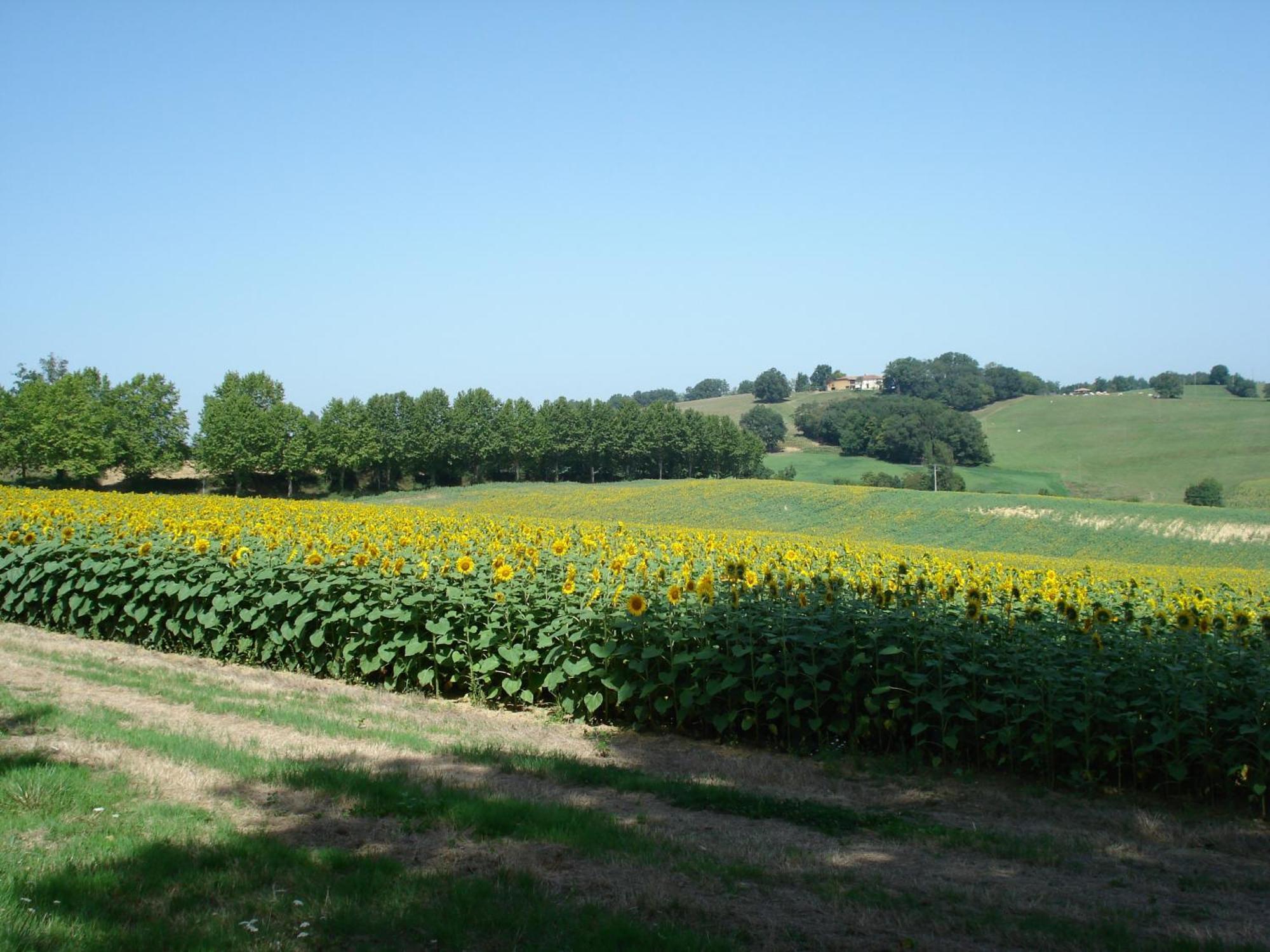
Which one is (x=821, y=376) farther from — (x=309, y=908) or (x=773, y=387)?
(x=309, y=908)

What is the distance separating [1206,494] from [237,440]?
228 ft

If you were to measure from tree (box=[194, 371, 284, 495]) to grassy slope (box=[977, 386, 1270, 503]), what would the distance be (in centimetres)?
6296

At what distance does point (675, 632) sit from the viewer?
8484 millimetres

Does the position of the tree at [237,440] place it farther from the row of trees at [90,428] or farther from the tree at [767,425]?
the tree at [767,425]

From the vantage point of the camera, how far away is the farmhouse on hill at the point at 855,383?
147m

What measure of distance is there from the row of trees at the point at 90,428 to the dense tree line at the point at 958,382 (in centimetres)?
7967

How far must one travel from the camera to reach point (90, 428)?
66562mm

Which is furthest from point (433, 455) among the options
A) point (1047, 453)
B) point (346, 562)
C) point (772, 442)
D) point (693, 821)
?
point (693, 821)

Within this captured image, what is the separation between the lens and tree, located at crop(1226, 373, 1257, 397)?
365 ft

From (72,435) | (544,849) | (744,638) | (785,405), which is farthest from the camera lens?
(785,405)

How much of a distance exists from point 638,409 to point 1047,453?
39.6 m

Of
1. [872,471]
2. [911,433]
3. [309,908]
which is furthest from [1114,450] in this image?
[309,908]

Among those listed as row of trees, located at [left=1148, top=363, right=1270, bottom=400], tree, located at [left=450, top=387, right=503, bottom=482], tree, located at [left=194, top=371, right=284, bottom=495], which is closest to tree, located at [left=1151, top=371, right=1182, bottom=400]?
row of trees, located at [left=1148, top=363, right=1270, bottom=400]

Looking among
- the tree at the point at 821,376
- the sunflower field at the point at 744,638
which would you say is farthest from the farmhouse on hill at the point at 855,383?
the sunflower field at the point at 744,638
